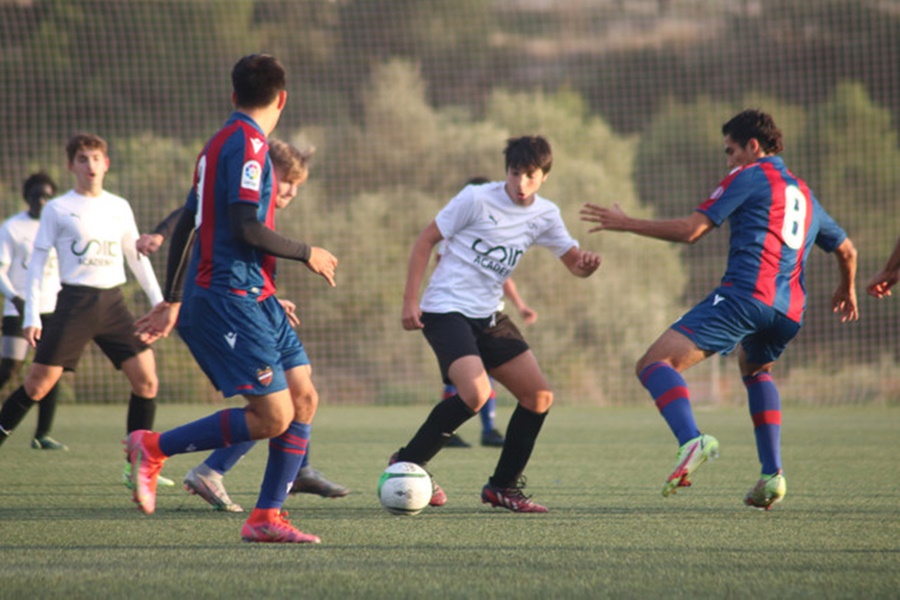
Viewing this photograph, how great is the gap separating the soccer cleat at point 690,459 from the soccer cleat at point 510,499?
83 cm

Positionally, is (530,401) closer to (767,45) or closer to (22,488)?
(22,488)

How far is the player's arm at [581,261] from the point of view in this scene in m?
5.42

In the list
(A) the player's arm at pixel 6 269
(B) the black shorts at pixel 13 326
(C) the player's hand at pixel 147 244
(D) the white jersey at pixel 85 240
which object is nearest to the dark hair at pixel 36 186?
(A) the player's arm at pixel 6 269

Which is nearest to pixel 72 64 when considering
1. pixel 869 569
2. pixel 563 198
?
pixel 563 198

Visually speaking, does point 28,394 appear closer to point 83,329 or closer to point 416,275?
point 83,329

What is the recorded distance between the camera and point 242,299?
4078mm

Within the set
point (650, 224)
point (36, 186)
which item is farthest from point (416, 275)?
point (36, 186)

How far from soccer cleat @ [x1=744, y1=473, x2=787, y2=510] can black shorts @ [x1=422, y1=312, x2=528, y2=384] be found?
3.96ft

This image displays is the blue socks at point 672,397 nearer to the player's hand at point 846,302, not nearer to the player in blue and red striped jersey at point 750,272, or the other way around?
the player in blue and red striped jersey at point 750,272

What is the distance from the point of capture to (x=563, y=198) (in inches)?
813

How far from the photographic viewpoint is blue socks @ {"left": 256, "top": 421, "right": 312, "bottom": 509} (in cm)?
430

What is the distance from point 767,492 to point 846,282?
1.18m

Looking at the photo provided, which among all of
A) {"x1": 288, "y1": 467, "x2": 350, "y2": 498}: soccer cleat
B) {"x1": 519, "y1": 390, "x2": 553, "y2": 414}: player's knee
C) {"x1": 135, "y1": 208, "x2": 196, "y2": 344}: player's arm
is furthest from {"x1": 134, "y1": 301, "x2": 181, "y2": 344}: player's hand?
{"x1": 519, "y1": 390, "x2": 553, "y2": 414}: player's knee

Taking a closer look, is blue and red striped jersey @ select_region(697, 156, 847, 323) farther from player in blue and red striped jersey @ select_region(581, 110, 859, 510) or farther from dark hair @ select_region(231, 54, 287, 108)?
dark hair @ select_region(231, 54, 287, 108)
